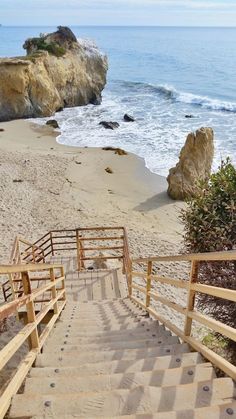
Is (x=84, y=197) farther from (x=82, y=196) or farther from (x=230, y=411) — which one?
(x=230, y=411)

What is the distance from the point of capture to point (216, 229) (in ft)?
26.4

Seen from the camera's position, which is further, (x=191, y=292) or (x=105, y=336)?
(x=105, y=336)

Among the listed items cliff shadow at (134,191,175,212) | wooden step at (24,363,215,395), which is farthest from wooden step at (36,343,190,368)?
cliff shadow at (134,191,175,212)

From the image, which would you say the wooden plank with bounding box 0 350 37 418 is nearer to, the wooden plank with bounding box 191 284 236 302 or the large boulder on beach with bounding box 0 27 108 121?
the wooden plank with bounding box 191 284 236 302

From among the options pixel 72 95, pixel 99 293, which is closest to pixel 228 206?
pixel 99 293

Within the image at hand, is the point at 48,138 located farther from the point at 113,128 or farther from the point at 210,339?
the point at 210,339

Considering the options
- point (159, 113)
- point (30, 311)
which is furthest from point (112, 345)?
point (159, 113)

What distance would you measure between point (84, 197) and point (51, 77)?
868 inches

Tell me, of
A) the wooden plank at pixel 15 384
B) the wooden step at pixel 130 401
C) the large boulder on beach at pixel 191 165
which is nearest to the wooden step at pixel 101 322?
the wooden plank at pixel 15 384

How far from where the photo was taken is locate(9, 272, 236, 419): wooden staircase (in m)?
2.60

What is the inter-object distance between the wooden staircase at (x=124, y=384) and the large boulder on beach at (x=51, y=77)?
107ft

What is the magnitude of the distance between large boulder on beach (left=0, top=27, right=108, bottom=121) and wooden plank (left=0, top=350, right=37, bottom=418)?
33.2 m

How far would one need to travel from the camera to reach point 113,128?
108 ft

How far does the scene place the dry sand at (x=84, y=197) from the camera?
1519 centimetres
